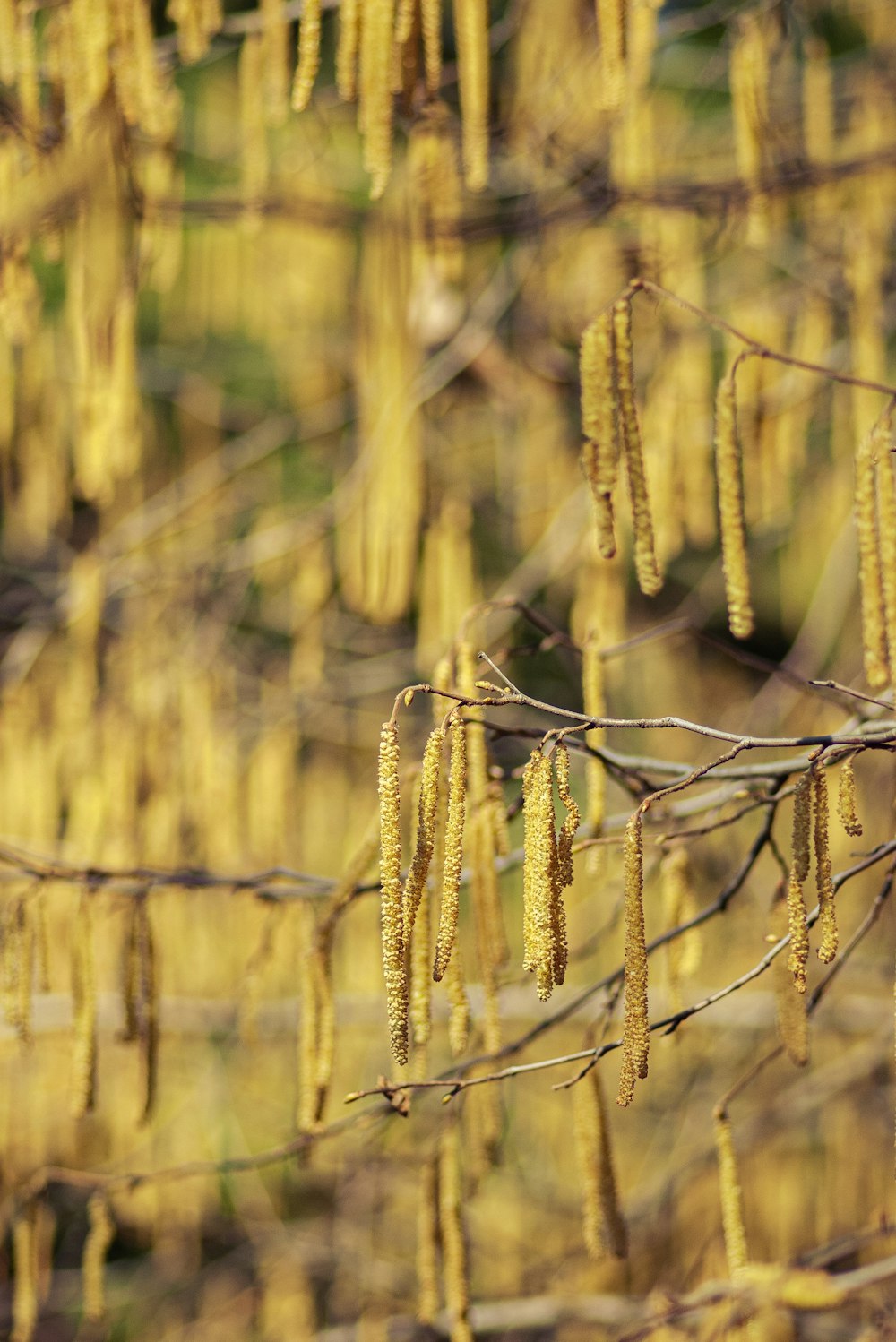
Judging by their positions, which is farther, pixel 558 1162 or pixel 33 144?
pixel 558 1162

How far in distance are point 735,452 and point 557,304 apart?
208cm

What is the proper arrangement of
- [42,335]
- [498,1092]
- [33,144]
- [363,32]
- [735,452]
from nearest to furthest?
[735,452], [363,32], [498,1092], [33,144], [42,335]

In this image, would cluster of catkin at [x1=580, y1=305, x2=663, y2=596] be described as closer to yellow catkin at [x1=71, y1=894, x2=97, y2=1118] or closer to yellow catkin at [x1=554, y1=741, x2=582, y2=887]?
yellow catkin at [x1=554, y1=741, x2=582, y2=887]

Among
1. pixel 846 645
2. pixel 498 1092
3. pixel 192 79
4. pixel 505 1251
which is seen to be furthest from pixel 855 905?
pixel 192 79

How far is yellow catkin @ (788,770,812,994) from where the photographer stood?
0.96 m

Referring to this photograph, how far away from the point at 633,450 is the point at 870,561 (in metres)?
0.24

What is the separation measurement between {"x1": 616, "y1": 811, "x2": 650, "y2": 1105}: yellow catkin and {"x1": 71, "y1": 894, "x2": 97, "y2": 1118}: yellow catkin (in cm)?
64

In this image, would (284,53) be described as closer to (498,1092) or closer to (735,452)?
(735,452)

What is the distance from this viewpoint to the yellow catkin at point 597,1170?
132 centimetres

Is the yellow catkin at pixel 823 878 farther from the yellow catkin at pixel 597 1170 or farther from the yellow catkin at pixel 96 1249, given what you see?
the yellow catkin at pixel 96 1249

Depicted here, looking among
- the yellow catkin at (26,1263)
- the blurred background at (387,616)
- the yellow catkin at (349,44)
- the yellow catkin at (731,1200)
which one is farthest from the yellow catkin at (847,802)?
the yellow catkin at (26,1263)

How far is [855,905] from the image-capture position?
2693 millimetres

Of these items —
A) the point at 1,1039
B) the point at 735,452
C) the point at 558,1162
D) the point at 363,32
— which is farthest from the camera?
the point at 558,1162

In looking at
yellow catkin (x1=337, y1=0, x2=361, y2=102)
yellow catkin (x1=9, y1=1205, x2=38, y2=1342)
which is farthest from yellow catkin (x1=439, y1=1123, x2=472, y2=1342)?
yellow catkin (x1=337, y1=0, x2=361, y2=102)
